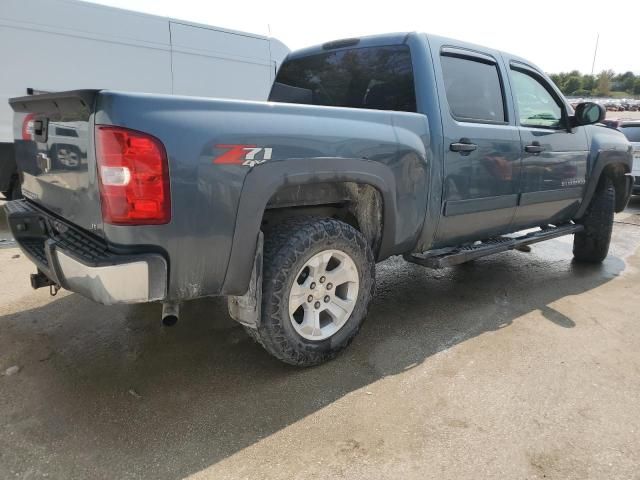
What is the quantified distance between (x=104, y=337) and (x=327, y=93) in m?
2.39

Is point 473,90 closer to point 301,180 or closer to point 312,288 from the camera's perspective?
point 301,180

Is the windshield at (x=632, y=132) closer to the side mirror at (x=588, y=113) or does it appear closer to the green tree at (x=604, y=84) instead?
the side mirror at (x=588, y=113)

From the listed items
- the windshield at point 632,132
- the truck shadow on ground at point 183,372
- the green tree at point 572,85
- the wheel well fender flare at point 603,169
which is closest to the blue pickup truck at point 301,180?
→ the truck shadow on ground at point 183,372

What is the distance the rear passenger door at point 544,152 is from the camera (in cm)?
389

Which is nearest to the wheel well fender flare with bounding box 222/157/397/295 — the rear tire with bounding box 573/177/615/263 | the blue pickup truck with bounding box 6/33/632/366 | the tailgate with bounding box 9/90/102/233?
the blue pickup truck with bounding box 6/33/632/366

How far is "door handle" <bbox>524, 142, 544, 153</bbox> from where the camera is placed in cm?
379

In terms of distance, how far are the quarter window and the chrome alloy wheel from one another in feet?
4.48

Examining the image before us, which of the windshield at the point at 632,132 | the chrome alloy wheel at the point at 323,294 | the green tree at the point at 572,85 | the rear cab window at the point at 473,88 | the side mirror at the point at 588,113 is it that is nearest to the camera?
the chrome alloy wheel at the point at 323,294

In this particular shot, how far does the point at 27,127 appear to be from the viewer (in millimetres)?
2824

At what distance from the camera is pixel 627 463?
211cm

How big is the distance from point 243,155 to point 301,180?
1.16 ft

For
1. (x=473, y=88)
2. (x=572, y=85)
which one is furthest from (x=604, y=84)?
(x=473, y=88)

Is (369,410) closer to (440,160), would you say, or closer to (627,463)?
(627,463)

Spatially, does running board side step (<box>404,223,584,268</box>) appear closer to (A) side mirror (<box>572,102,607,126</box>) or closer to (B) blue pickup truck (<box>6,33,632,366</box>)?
(B) blue pickup truck (<box>6,33,632,366</box>)
